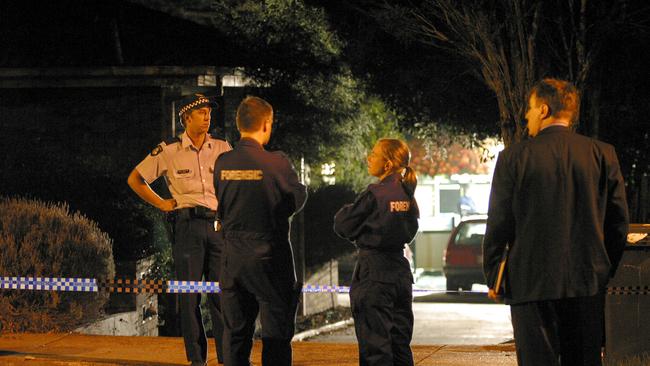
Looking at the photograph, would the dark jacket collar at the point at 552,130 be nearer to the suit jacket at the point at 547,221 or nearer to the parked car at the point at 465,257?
the suit jacket at the point at 547,221

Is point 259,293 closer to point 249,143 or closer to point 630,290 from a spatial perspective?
point 249,143

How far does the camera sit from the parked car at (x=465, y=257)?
2050 centimetres

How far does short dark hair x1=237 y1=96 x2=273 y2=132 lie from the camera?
21.4 ft

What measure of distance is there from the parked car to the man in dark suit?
15.2 meters

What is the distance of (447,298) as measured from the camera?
21.2m

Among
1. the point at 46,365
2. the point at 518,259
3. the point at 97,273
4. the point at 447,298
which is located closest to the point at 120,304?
the point at 97,273

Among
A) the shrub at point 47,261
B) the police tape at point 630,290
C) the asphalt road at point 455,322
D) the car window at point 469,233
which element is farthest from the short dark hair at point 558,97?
the car window at point 469,233

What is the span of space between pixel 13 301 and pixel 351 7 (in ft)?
22.3

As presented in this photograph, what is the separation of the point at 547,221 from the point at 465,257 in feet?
51.0

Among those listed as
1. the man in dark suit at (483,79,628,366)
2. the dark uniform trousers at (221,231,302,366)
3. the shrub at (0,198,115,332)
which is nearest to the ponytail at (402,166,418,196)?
the dark uniform trousers at (221,231,302,366)

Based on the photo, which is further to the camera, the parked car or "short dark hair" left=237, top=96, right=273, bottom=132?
the parked car

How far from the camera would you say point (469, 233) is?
68.7 feet

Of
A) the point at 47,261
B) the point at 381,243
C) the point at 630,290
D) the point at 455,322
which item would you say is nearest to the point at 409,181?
the point at 381,243

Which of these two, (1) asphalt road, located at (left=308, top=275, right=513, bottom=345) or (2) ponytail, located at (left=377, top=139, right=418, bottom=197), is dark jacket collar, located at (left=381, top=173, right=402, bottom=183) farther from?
(1) asphalt road, located at (left=308, top=275, right=513, bottom=345)
